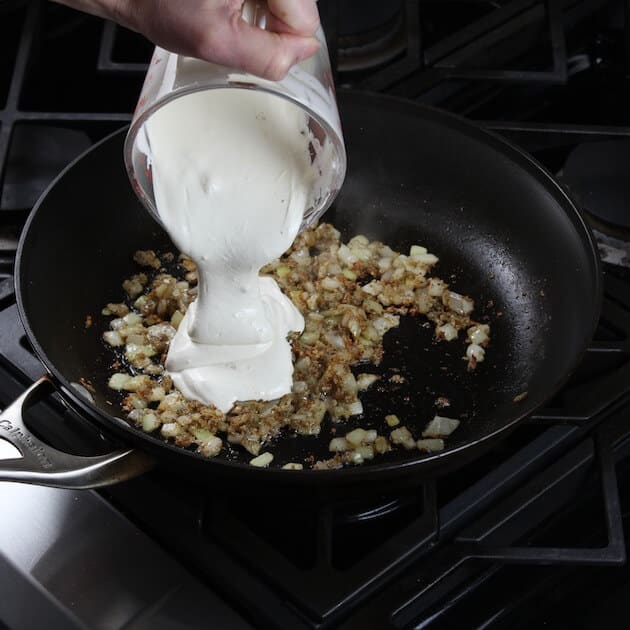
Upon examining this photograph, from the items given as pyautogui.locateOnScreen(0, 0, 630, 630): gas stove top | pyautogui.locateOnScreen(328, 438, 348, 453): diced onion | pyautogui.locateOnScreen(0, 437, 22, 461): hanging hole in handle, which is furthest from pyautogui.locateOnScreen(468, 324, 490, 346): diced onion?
pyautogui.locateOnScreen(0, 437, 22, 461): hanging hole in handle

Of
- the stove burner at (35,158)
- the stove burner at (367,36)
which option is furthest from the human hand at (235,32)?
the stove burner at (367,36)

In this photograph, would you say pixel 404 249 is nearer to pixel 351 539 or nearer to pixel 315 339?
pixel 315 339

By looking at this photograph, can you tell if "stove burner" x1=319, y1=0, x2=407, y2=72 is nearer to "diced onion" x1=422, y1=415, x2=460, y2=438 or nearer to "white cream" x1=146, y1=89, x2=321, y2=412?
"white cream" x1=146, y1=89, x2=321, y2=412

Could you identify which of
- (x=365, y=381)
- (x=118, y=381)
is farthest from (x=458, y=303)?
(x=118, y=381)

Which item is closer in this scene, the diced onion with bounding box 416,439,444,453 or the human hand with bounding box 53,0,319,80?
the human hand with bounding box 53,0,319,80

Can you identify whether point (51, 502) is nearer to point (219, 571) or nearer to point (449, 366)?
point (219, 571)

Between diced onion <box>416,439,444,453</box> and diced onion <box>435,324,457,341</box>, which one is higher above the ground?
diced onion <box>435,324,457,341</box>

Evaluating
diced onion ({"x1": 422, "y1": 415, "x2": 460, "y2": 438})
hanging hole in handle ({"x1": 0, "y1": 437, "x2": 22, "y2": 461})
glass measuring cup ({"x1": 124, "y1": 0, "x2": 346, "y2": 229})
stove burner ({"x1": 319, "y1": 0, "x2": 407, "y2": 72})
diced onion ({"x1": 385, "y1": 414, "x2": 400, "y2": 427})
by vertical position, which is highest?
glass measuring cup ({"x1": 124, "y1": 0, "x2": 346, "y2": 229})
